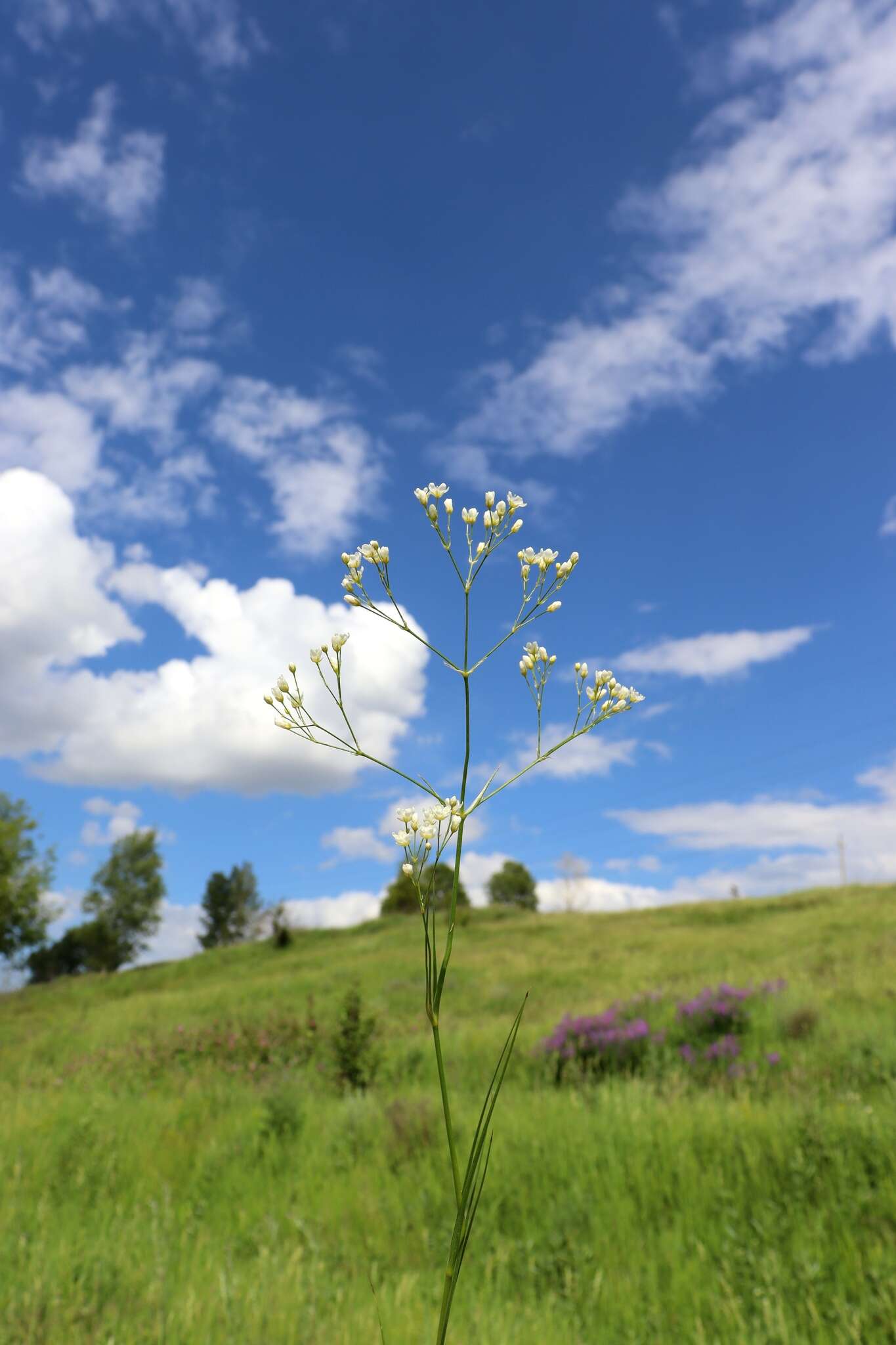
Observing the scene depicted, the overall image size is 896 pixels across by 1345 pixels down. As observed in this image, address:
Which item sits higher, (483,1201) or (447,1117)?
(447,1117)

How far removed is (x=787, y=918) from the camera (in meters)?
28.8

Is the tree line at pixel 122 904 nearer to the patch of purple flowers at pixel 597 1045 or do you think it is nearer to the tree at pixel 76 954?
the tree at pixel 76 954

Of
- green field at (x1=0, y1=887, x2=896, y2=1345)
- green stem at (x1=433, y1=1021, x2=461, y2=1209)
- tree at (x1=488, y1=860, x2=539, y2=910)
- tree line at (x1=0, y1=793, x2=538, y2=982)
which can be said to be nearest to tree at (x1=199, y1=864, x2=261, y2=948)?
tree line at (x1=0, y1=793, x2=538, y2=982)

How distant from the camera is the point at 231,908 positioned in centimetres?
6369

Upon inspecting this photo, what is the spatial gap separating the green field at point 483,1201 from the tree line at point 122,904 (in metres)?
28.2

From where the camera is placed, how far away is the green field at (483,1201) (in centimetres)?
376

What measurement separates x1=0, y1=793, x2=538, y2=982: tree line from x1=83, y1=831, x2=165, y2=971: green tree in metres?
0.05

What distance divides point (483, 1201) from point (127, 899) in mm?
55325

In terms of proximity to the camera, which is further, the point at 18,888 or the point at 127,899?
the point at 127,899

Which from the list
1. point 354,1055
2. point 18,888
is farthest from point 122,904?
point 354,1055

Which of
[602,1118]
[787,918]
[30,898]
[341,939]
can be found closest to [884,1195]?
[602,1118]

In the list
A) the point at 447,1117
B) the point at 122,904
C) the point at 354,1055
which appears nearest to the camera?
the point at 447,1117

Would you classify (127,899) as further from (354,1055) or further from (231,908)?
(354,1055)

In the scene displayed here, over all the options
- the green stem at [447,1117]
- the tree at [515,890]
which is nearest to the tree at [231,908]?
the tree at [515,890]
